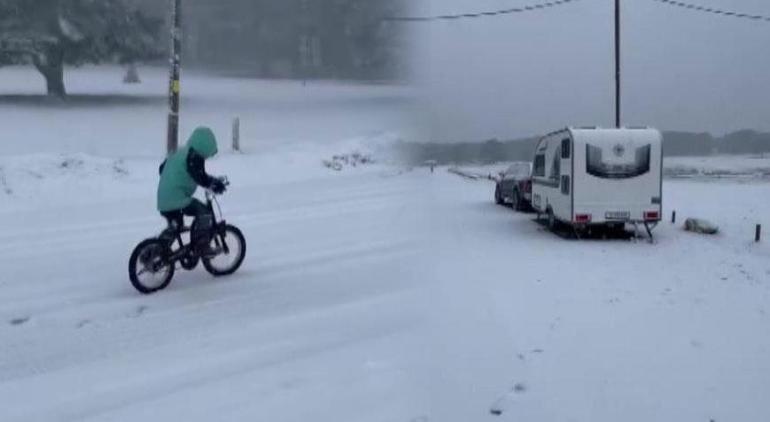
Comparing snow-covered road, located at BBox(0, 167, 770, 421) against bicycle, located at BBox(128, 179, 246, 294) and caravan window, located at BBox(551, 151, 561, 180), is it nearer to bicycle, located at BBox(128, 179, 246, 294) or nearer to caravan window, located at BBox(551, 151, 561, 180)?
bicycle, located at BBox(128, 179, 246, 294)

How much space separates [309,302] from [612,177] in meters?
9.79

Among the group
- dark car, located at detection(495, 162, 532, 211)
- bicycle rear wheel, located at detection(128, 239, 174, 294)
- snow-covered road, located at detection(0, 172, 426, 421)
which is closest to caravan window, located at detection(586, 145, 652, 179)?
dark car, located at detection(495, 162, 532, 211)

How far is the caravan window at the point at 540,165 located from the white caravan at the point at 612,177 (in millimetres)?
2001

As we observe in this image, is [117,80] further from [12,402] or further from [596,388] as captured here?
[596,388]

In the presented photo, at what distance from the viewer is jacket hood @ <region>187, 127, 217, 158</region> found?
5.07 meters

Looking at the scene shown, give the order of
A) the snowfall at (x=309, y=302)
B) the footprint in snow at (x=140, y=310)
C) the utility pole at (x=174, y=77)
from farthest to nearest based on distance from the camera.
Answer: the footprint in snow at (x=140, y=310) < the utility pole at (x=174, y=77) < the snowfall at (x=309, y=302)

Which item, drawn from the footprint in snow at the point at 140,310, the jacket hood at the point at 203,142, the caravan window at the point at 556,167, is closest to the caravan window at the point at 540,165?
the caravan window at the point at 556,167

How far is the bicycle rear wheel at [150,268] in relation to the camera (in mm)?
5574

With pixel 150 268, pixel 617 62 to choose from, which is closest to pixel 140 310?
pixel 150 268

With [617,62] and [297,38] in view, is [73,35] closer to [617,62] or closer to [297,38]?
[297,38]

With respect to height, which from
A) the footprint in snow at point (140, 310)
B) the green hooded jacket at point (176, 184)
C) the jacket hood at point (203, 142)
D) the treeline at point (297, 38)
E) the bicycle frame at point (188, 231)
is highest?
the treeline at point (297, 38)

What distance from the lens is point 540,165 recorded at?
1619 cm

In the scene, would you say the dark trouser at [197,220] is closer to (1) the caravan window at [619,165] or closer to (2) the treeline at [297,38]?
(2) the treeline at [297,38]

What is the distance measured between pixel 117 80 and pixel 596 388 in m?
3.00
